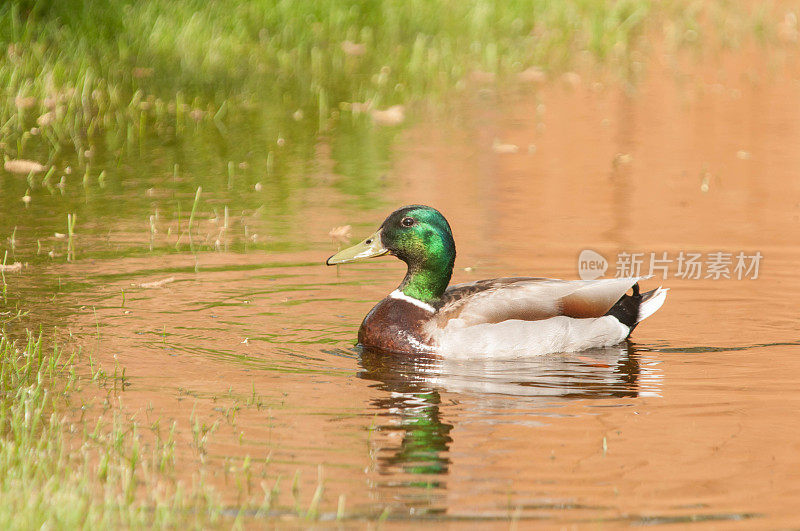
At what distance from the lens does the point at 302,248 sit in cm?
976

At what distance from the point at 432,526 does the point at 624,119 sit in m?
10.3

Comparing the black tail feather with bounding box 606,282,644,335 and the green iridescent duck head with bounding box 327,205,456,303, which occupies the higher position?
the green iridescent duck head with bounding box 327,205,456,303

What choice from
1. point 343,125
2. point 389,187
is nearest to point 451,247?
point 389,187

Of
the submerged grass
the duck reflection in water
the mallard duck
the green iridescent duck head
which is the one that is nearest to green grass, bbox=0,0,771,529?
the submerged grass

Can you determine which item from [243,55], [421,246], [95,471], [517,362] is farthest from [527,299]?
[243,55]

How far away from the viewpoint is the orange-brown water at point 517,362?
18.0ft

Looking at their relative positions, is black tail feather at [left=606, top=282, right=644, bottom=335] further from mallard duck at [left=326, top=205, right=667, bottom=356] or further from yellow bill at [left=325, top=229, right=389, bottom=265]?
yellow bill at [left=325, top=229, right=389, bottom=265]

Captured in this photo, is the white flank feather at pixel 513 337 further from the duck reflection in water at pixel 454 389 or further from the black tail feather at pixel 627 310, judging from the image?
the black tail feather at pixel 627 310

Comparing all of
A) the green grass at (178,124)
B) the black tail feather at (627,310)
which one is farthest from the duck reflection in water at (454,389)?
the green grass at (178,124)

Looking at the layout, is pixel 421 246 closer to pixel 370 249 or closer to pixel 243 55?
pixel 370 249

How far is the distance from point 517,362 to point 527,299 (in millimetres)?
378

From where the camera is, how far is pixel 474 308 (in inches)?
306

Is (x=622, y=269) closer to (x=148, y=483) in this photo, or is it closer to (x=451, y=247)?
(x=451, y=247)

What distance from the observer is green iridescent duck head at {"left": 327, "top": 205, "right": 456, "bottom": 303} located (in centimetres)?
804
